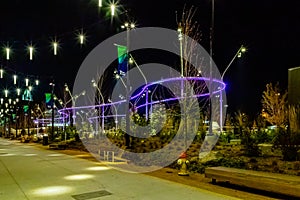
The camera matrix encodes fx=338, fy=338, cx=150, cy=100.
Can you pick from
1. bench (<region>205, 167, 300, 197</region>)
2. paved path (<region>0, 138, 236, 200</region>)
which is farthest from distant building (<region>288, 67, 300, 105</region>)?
paved path (<region>0, 138, 236, 200</region>)

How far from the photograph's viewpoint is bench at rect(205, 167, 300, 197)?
696 cm

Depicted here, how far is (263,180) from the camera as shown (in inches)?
299

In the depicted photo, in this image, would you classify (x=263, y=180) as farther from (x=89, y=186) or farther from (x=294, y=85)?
(x=294, y=85)

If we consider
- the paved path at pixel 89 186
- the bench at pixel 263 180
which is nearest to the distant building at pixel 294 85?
the bench at pixel 263 180

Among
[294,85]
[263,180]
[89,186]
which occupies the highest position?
[294,85]

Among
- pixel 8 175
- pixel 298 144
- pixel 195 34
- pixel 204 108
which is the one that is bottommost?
pixel 8 175

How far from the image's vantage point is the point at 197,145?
51.3ft

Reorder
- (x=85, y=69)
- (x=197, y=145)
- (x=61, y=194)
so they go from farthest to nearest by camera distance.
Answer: (x=85, y=69) → (x=197, y=145) → (x=61, y=194)

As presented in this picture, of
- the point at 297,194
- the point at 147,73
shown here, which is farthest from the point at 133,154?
the point at 147,73

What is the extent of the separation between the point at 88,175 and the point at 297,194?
670cm

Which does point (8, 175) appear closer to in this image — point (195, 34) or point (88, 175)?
point (88, 175)

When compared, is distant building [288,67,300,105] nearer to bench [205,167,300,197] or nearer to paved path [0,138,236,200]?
bench [205,167,300,197]

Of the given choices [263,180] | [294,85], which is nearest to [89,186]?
[263,180]

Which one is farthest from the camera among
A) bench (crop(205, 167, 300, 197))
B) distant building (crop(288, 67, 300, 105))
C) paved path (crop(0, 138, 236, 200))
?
distant building (crop(288, 67, 300, 105))
